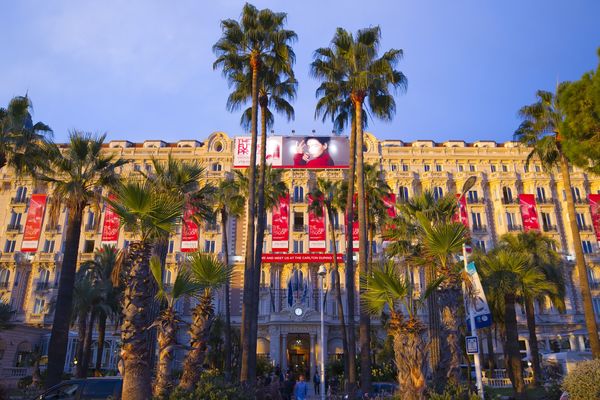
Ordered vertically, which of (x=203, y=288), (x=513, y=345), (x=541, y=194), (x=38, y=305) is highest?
(x=541, y=194)

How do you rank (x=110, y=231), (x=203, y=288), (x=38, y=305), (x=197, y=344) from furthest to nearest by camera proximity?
(x=110, y=231)
(x=38, y=305)
(x=203, y=288)
(x=197, y=344)

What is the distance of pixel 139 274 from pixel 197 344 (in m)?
2.85

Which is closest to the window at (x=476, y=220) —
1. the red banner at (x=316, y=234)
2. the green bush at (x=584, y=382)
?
the red banner at (x=316, y=234)

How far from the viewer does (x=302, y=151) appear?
53.6 meters

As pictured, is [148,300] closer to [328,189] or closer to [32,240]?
[328,189]

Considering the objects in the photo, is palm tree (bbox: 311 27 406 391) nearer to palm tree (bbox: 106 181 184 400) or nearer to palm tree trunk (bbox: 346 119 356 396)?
palm tree trunk (bbox: 346 119 356 396)

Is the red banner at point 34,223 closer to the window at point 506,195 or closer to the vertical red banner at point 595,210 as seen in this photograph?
the window at point 506,195

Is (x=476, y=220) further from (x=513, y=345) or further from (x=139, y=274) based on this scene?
(x=139, y=274)

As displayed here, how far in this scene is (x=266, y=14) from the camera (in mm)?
22859

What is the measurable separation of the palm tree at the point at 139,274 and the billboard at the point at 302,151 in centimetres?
3874

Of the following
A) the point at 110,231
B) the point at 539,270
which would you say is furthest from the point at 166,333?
the point at 110,231

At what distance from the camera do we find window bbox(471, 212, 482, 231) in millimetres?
53844

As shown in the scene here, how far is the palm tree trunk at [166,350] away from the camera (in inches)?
503

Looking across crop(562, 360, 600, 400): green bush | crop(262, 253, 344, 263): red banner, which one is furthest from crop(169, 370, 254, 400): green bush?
crop(262, 253, 344, 263): red banner
